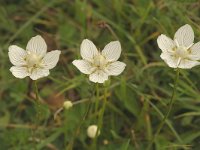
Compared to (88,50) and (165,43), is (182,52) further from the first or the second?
(88,50)

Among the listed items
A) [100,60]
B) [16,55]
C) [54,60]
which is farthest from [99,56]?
[16,55]

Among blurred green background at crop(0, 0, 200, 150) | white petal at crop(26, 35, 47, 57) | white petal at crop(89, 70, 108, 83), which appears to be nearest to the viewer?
white petal at crop(89, 70, 108, 83)

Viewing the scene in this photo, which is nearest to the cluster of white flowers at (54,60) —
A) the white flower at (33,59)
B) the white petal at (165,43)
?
the white flower at (33,59)

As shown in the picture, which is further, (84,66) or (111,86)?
(111,86)

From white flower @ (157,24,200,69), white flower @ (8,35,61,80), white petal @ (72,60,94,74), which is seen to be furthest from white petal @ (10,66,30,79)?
white flower @ (157,24,200,69)

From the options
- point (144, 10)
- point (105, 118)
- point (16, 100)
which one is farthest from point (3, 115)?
point (144, 10)

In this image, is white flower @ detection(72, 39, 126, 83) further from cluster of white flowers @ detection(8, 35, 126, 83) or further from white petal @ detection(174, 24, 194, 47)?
white petal @ detection(174, 24, 194, 47)
